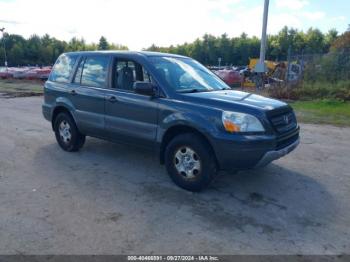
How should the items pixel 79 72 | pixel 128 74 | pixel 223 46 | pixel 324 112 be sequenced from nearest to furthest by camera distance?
pixel 128 74 < pixel 79 72 < pixel 324 112 < pixel 223 46

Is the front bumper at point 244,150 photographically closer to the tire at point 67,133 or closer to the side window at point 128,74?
the side window at point 128,74

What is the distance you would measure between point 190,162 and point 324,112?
27.7 feet

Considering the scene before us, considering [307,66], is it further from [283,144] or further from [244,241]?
[244,241]

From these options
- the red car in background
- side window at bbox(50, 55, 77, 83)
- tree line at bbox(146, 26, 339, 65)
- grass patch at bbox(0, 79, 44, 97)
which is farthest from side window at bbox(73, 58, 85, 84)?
tree line at bbox(146, 26, 339, 65)

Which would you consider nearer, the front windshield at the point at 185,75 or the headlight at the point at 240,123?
the headlight at the point at 240,123

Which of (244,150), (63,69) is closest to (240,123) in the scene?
(244,150)

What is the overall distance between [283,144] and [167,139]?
158cm

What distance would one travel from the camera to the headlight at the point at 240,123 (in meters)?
4.51

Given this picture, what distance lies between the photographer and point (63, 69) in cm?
693

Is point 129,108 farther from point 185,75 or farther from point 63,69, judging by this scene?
point 63,69

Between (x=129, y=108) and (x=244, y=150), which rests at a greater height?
(x=129, y=108)

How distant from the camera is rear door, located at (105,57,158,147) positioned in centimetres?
531

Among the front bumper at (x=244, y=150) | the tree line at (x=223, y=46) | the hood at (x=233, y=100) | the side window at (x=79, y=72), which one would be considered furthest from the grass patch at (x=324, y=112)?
the tree line at (x=223, y=46)

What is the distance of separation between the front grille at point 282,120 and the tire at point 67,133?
3.63 m
